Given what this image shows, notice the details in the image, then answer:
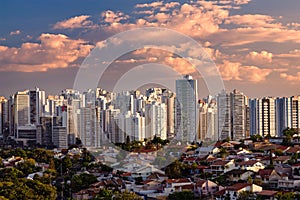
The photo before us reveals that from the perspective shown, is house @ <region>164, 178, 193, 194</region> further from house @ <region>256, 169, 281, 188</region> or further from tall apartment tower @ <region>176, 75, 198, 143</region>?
tall apartment tower @ <region>176, 75, 198, 143</region>

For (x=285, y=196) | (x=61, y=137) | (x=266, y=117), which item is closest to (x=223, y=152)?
(x=285, y=196)

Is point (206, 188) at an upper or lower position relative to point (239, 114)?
lower

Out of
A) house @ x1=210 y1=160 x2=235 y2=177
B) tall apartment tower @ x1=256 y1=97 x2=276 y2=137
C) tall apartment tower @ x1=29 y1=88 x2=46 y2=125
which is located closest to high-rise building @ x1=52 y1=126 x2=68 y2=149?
tall apartment tower @ x1=29 y1=88 x2=46 y2=125

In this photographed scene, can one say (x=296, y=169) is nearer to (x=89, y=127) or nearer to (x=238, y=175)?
(x=238, y=175)

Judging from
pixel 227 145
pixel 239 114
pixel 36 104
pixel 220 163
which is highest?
pixel 36 104

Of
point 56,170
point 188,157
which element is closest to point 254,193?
point 188,157

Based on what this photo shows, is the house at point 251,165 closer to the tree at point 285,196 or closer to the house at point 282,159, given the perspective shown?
the house at point 282,159

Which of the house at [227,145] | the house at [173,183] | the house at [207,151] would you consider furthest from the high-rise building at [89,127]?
the house at [173,183]
